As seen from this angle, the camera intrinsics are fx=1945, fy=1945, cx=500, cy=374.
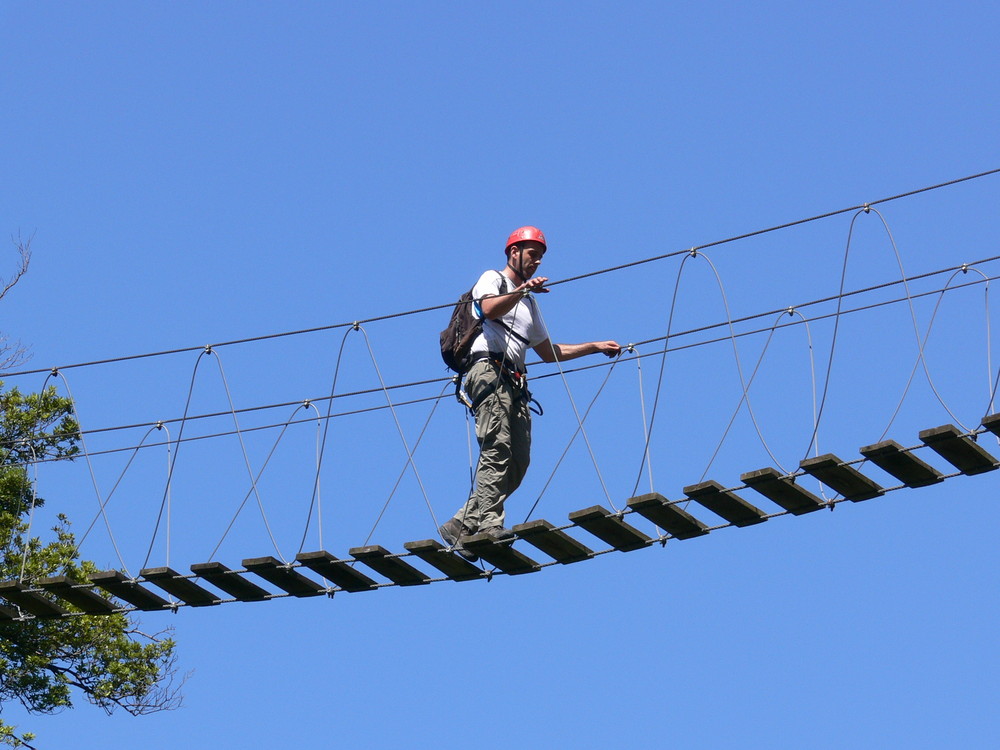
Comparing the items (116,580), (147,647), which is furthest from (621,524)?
(147,647)

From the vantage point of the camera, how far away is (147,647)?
15.8m

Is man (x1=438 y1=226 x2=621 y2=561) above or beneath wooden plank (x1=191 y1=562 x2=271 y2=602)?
above

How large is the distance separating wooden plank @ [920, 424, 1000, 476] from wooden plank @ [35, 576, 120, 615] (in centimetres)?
535

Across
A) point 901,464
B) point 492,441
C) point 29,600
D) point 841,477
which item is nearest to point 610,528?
point 492,441

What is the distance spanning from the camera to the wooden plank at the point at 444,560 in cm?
1072

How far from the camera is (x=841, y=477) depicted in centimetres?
1002

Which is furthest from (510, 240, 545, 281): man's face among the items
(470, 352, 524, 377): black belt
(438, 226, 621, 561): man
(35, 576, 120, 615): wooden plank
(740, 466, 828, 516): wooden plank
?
(35, 576, 120, 615): wooden plank

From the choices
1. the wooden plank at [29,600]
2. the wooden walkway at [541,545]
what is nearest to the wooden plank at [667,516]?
the wooden walkway at [541,545]

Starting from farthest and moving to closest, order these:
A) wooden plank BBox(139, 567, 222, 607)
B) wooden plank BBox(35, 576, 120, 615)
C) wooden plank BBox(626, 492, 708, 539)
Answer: wooden plank BBox(35, 576, 120, 615) < wooden plank BBox(139, 567, 222, 607) < wooden plank BBox(626, 492, 708, 539)

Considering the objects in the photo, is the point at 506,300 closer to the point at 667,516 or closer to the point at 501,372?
the point at 501,372

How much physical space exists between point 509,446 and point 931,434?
2.58 m

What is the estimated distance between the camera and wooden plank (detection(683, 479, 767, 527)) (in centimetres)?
1005

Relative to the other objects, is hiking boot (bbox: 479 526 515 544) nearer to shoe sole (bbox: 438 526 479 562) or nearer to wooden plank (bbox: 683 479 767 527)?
shoe sole (bbox: 438 526 479 562)

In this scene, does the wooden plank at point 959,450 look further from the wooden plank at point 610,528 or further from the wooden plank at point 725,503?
the wooden plank at point 610,528
